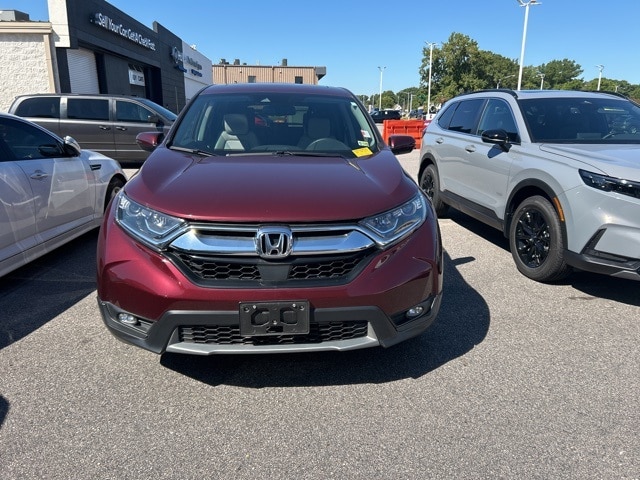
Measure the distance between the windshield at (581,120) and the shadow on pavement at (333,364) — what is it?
8.50 ft

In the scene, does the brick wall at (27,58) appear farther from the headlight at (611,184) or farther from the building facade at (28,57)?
the headlight at (611,184)

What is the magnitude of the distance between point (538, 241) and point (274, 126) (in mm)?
2626

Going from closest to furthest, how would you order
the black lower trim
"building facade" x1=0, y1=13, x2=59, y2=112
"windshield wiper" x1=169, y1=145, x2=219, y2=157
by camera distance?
"windshield wiper" x1=169, y1=145, x2=219, y2=157
the black lower trim
"building facade" x1=0, y1=13, x2=59, y2=112

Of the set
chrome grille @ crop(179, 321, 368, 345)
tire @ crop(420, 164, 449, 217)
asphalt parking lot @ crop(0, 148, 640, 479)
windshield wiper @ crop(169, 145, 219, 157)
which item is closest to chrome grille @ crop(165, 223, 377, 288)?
chrome grille @ crop(179, 321, 368, 345)

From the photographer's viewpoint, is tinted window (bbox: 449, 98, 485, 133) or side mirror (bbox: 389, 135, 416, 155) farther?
tinted window (bbox: 449, 98, 485, 133)

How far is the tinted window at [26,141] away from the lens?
14.0 feet

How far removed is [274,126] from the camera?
373 cm

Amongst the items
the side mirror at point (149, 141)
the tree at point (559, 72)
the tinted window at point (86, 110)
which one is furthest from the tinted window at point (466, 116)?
the tree at point (559, 72)

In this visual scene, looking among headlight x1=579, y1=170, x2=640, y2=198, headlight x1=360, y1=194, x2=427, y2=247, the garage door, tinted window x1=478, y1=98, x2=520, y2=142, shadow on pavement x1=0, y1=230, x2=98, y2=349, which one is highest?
the garage door

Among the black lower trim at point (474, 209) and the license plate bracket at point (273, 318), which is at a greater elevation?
the license plate bracket at point (273, 318)

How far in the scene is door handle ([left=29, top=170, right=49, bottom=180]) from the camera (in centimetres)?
430

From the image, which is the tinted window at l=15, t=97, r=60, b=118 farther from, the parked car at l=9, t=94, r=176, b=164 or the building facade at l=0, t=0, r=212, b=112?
the building facade at l=0, t=0, r=212, b=112

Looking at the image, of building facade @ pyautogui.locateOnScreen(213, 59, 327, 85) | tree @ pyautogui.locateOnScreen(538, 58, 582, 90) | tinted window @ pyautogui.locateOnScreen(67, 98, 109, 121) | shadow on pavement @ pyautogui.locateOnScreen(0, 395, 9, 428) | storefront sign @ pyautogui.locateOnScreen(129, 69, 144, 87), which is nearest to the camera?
shadow on pavement @ pyautogui.locateOnScreen(0, 395, 9, 428)

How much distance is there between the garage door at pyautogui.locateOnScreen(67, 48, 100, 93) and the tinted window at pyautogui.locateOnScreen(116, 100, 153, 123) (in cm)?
899
